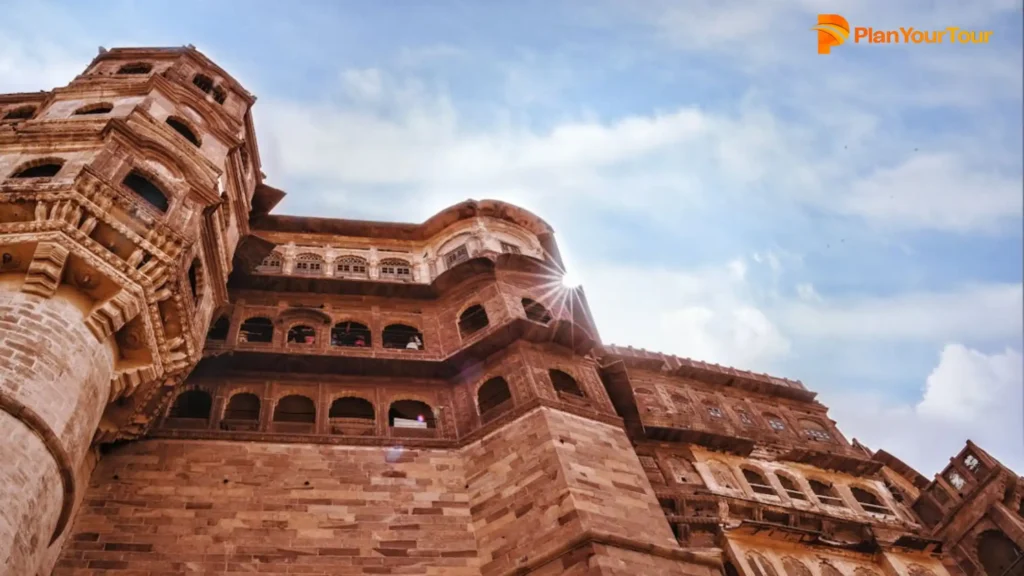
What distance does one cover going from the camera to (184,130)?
1961cm

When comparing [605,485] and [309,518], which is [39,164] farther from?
[605,485]

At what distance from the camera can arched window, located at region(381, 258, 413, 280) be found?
22906 mm

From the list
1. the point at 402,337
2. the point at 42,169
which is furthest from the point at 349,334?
the point at 42,169

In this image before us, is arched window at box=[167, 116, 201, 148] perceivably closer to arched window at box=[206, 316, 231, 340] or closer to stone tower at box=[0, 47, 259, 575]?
stone tower at box=[0, 47, 259, 575]

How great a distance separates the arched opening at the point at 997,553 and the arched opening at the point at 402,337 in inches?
548

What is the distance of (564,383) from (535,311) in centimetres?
250

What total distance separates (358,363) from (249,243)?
4889 mm

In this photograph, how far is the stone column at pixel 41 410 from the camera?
10.7 m

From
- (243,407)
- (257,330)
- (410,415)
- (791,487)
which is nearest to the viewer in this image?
(243,407)

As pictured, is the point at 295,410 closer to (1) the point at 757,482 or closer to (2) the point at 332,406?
(2) the point at 332,406

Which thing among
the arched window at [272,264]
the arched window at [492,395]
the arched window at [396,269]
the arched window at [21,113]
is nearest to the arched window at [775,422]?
the arched window at [492,395]

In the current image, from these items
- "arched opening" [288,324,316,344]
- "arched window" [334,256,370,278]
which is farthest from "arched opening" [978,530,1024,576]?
"arched window" [334,256,370,278]

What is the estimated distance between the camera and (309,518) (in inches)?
577

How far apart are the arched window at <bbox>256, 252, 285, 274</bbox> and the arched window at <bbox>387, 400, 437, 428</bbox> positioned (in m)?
5.90
